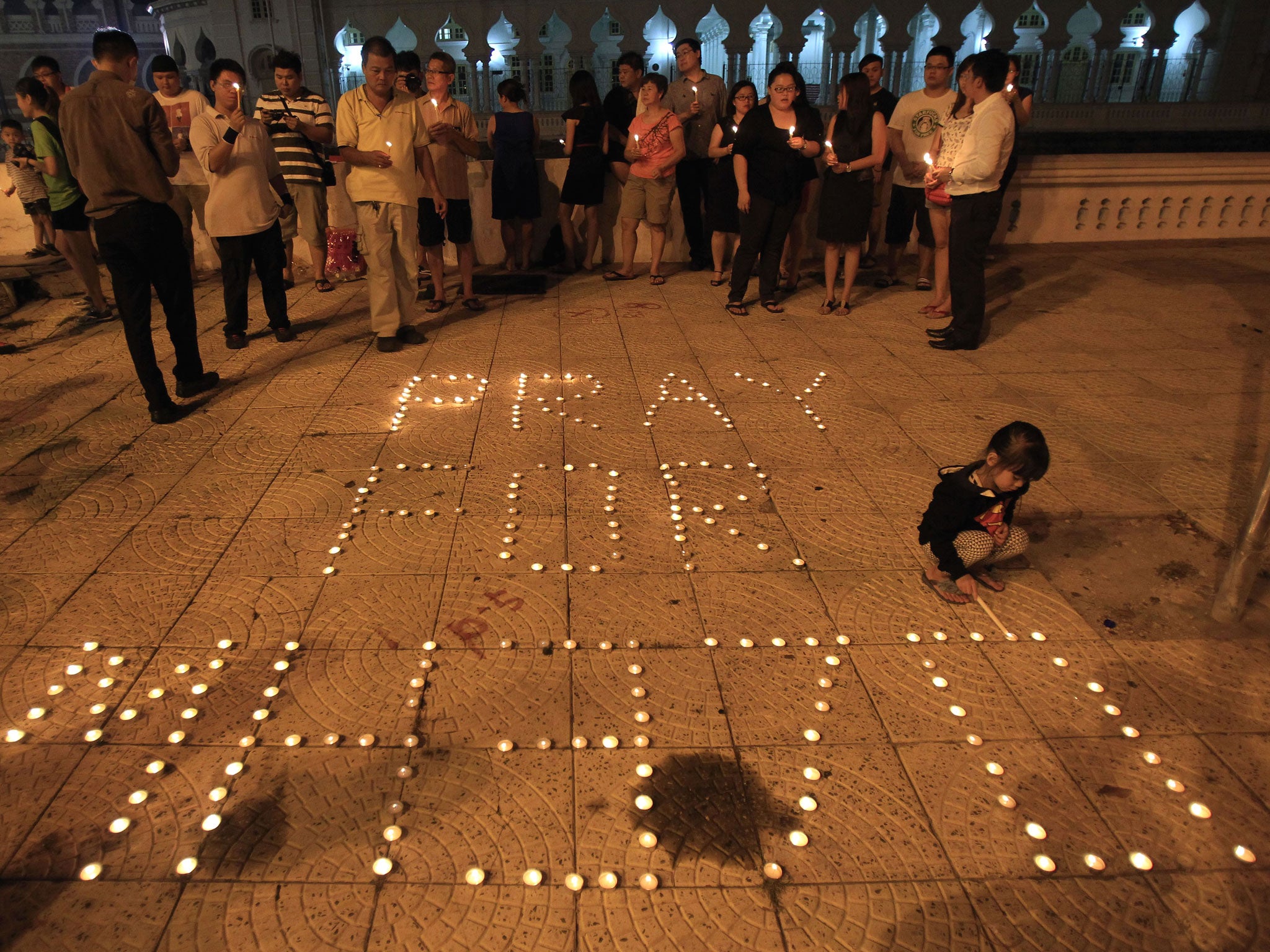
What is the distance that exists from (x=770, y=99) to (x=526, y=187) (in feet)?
8.82

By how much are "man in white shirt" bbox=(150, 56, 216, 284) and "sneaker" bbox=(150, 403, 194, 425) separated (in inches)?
77.9

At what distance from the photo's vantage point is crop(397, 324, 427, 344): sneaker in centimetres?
591

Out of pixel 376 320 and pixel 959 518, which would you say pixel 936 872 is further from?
pixel 376 320

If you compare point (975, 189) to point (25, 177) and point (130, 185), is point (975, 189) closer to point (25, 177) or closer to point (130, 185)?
point (130, 185)

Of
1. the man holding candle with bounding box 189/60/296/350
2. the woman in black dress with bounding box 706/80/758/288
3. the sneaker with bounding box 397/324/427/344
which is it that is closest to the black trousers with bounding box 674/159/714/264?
the woman in black dress with bounding box 706/80/758/288

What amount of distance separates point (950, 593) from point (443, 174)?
209 inches

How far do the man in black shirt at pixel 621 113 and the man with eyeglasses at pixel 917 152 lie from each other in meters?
2.40

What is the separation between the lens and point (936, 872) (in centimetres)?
197

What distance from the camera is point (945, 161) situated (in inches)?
221

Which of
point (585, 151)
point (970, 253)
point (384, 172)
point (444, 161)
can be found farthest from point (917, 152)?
point (384, 172)

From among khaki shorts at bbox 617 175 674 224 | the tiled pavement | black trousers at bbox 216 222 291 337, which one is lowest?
the tiled pavement

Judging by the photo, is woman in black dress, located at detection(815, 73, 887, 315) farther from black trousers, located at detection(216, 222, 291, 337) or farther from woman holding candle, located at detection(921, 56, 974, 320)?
black trousers, located at detection(216, 222, 291, 337)

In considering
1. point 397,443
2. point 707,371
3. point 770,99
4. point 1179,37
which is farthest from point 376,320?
point 1179,37

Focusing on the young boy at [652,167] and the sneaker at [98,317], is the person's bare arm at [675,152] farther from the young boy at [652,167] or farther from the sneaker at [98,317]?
the sneaker at [98,317]
